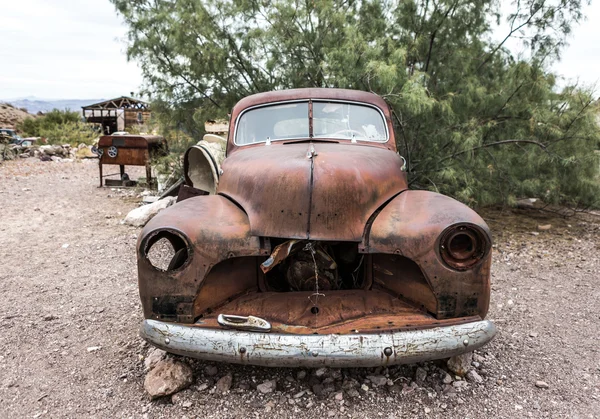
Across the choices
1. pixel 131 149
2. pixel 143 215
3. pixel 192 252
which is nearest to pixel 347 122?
pixel 192 252

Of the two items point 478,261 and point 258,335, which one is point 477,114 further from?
point 258,335

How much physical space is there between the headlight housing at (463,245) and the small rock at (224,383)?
4.85ft

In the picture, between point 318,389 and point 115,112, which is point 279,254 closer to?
point 318,389

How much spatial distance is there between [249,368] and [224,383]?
0.78ft

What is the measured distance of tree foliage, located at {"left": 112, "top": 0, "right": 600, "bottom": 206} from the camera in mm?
6094

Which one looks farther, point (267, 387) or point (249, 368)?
point (249, 368)

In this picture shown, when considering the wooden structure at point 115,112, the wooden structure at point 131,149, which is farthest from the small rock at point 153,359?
the wooden structure at point 115,112

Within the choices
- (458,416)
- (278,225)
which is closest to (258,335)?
(278,225)

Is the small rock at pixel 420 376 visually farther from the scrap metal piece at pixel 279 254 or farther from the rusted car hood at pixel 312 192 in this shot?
the scrap metal piece at pixel 279 254

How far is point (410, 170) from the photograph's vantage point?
6.61m

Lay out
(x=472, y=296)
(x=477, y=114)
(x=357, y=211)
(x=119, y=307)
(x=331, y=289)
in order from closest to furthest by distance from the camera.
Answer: (x=472, y=296)
(x=357, y=211)
(x=331, y=289)
(x=119, y=307)
(x=477, y=114)

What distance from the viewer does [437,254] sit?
2.53 meters

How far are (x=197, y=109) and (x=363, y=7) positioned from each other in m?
3.26

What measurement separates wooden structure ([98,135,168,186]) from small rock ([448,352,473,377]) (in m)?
8.23
